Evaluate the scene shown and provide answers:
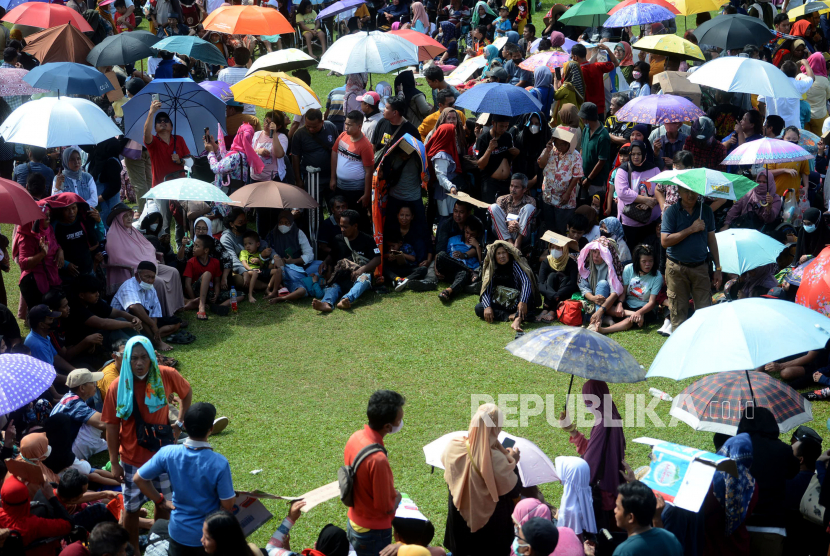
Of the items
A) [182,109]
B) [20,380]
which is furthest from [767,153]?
[20,380]

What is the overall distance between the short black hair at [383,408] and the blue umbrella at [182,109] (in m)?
7.38

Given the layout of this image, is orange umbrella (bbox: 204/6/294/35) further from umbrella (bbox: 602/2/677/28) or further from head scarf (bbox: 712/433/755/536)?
head scarf (bbox: 712/433/755/536)

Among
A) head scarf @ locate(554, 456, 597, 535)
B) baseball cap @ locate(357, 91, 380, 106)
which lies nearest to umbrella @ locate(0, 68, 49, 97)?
baseball cap @ locate(357, 91, 380, 106)

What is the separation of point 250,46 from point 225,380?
33.2ft

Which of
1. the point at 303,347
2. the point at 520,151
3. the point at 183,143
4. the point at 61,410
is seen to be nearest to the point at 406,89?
the point at 520,151

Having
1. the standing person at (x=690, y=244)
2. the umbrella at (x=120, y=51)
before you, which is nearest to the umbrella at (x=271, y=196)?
the standing person at (x=690, y=244)

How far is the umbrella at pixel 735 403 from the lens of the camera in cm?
634

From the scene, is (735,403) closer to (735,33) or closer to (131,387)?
(131,387)

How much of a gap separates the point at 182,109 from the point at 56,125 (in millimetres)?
1904

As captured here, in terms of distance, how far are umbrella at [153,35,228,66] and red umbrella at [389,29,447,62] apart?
3110 millimetres

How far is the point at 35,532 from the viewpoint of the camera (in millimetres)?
5645

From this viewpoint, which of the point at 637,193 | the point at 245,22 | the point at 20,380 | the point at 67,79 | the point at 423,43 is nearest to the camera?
the point at 20,380

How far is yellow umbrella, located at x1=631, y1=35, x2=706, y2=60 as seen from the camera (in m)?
13.3

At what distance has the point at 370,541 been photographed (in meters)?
5.46
